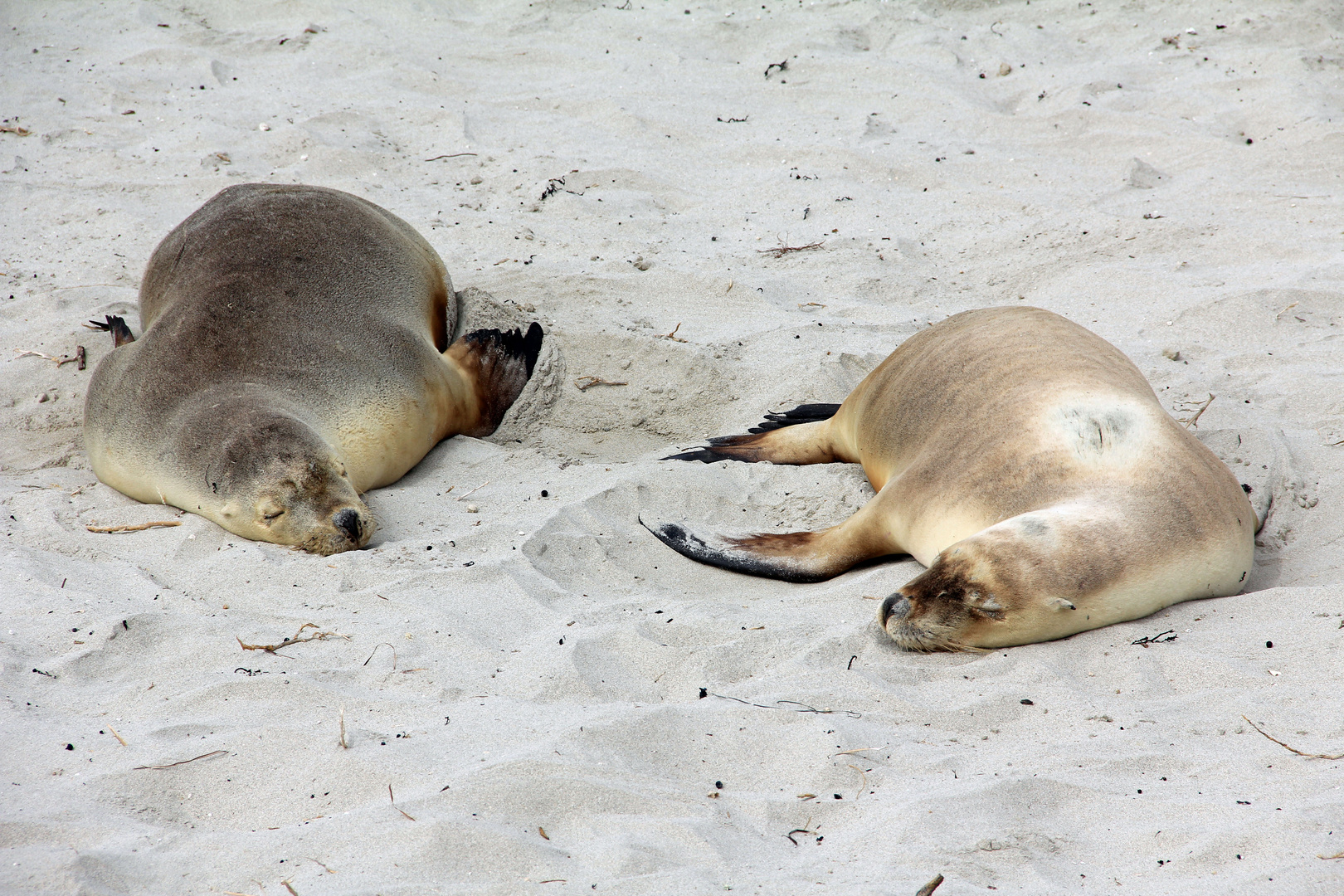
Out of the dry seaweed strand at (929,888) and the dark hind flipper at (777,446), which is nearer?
the dry seaweed strand at (929,888)

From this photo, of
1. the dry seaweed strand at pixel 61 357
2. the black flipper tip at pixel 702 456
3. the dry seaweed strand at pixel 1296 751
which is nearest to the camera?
the dry seaweed strand at pixel 1296 751

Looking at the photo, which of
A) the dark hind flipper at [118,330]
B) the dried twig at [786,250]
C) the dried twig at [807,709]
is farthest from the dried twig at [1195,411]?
the dark hind flipper at [118,330]

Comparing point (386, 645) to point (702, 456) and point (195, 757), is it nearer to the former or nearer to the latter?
point (195, 757)

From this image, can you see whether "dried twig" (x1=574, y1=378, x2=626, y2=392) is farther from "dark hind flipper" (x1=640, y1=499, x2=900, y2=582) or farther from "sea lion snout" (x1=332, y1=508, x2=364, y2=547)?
"sea lion snout" (x1=332, y1=508, x2=364, y2=547)

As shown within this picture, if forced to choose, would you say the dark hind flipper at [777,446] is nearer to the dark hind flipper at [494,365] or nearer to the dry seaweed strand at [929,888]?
the dark hind flipper at [494,365]

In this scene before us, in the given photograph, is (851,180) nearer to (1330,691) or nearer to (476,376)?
(476,376)

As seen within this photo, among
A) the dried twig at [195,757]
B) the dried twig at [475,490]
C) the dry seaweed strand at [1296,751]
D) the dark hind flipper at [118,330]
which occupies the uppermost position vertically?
the dry seaweed strand at [1296,751]

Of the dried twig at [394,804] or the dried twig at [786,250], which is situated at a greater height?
the dried twig at [786,250]

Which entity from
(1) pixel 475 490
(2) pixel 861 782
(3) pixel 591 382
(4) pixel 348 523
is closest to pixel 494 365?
(3) pixel 591 382

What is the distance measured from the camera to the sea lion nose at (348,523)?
3529 millimetres

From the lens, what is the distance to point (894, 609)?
2920mm

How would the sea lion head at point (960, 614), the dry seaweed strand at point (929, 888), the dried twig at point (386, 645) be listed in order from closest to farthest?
1. the dry seaweed strand at point (929, 888)
2. the dried twig at point (386, 645)
3. the sea lion head at point (960, 614)

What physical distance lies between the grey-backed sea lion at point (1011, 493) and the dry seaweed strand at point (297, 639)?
1.10 m

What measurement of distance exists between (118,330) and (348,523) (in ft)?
6.21
